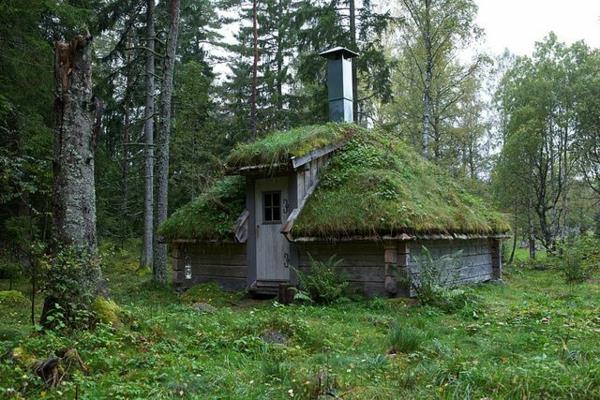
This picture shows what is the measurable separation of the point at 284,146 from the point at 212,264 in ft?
12.1

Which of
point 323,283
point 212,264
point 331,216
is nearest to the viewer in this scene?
point 323,283

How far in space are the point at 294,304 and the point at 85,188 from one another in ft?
16.6

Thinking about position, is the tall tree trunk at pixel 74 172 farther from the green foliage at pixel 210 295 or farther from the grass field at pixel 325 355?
the green foliage at pixel 210 295

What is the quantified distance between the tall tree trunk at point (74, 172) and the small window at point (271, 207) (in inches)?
219

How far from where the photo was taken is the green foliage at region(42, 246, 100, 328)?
537cm

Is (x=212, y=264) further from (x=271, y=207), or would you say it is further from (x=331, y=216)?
(x=331, y=216)

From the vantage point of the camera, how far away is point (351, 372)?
4.62m

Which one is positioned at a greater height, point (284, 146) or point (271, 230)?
point (284, 146)

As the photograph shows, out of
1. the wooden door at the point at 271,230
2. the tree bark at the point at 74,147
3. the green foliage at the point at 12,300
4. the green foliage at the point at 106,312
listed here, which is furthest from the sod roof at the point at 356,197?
the tree bark at the point at 74,147

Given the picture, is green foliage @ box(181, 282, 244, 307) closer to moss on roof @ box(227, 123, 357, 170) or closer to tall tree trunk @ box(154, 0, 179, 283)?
tall tree trunk @ box(154, 0, 179, 283)

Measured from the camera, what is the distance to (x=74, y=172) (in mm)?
5820

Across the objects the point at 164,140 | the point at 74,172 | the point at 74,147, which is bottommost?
the point at 74,172

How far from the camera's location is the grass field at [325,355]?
3.96 meters

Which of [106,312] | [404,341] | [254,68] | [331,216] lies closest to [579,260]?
[331,216]
